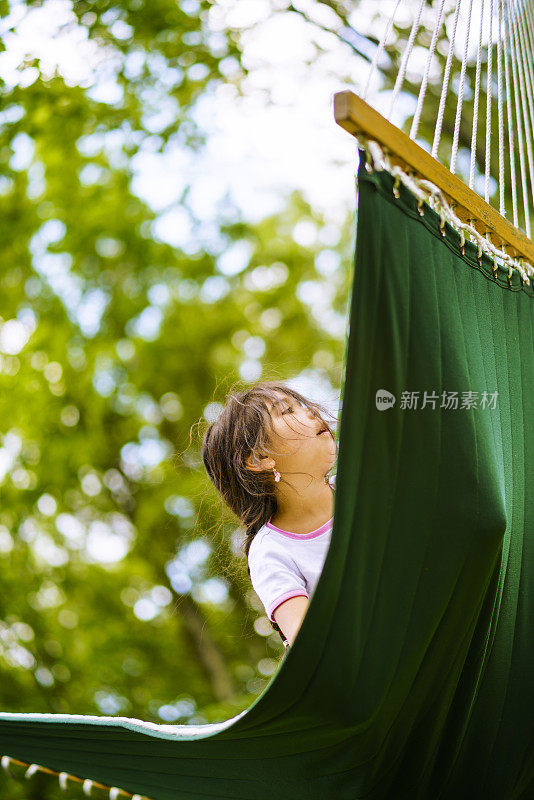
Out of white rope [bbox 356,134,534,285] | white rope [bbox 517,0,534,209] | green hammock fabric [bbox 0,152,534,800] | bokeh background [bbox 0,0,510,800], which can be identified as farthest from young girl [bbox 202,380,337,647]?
bokeh background [bbox 0,0,510,800]

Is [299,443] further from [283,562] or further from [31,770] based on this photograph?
[31,770]

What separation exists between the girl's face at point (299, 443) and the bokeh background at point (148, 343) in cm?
333

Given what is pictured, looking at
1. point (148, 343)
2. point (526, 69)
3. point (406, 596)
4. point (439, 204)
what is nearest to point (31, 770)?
point (406, 596)

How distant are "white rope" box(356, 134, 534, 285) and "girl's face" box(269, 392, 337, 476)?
1.58 feet

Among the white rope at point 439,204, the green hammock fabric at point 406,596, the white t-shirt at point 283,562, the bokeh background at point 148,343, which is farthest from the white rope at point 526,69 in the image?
the bokeh background at point 148,343

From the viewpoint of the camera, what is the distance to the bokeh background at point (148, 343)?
18.4ft

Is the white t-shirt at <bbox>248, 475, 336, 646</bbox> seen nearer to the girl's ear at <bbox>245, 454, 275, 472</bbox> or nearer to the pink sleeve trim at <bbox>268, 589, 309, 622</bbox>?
the pink sleeve trim at <bbox>268, 589, 309, 622</bbox>

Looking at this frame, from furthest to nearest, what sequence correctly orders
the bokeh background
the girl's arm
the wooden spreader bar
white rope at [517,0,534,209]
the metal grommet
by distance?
the bokeh background
white rope at [517,0,534,209]
the metal grommet
the girl's arm
the wooden spreader bar

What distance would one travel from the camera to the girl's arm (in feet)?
4.55

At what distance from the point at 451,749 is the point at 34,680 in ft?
18.3

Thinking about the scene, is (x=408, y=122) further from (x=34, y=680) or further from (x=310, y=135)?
(x=34, y=680)

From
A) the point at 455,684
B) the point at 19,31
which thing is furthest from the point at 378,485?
the point at 19,31

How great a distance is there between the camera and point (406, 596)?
1074mm

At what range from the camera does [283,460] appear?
1.62 metres
